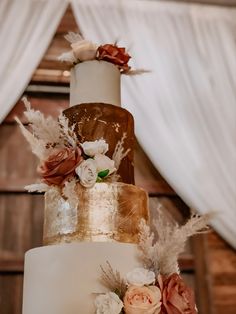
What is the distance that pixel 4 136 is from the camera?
276cm

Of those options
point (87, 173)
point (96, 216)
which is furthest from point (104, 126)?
point (96, 216)

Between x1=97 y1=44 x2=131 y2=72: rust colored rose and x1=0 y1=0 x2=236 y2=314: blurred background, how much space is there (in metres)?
0.98

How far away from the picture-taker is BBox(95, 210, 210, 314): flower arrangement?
53.4 inches

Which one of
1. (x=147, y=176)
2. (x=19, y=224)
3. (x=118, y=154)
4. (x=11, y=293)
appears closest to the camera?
(x=118, y=154)

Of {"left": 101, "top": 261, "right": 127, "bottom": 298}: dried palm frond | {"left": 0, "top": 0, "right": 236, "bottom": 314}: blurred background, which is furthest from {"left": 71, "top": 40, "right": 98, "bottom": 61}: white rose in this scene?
{"left": 0, "top": 0, "right": 236, "bottom": 314}: blurred background

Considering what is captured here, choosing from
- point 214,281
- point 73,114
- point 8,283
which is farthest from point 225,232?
point 73,114

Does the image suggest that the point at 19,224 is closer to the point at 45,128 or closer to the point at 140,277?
the point at 45,128

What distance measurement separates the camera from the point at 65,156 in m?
1.51

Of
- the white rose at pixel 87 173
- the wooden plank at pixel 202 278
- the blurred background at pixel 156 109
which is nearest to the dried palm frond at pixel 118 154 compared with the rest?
the white rose at pixel 87 173

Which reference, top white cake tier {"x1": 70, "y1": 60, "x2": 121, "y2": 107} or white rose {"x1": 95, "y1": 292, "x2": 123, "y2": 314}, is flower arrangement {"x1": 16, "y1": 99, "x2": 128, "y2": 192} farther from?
white rose {"x1": 95, "y1": 292, "x2": 123, "y2": 314}

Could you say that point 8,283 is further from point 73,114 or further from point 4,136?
point 73,114

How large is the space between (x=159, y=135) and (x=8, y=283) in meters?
1.12

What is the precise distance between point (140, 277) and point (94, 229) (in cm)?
20

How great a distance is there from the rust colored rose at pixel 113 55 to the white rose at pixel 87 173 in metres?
0.44
